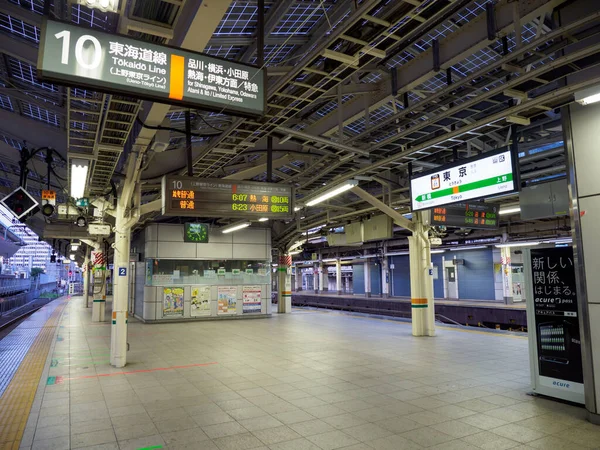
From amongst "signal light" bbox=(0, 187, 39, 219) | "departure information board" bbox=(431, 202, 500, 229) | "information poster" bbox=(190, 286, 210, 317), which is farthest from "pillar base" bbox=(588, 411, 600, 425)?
"information poster" bbox=(190, 286, 210, 317)

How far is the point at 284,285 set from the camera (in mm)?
20531

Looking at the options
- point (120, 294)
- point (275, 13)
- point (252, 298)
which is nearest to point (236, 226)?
point (252, 298)

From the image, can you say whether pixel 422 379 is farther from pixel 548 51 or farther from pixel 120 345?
pixel 120 345

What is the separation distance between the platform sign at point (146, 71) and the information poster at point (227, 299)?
48.2 ft

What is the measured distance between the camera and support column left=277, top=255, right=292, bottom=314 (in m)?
20.5

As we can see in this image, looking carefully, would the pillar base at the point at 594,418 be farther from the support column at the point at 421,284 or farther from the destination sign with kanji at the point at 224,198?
the support column at the point at 421,284

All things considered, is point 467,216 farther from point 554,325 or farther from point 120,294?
point 120,294

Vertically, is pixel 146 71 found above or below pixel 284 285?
above

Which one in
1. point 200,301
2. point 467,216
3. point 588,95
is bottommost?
point 200,301

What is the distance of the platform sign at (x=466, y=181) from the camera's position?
5836mm

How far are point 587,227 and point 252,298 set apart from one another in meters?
14.6

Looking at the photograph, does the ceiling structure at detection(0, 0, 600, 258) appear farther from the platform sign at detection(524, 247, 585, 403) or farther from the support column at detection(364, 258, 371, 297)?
the support column at detection(364, 258, 371, 297)

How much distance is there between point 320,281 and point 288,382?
116 feet

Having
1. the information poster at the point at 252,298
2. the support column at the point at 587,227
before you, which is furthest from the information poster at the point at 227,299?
the support column at the point at 587,227
